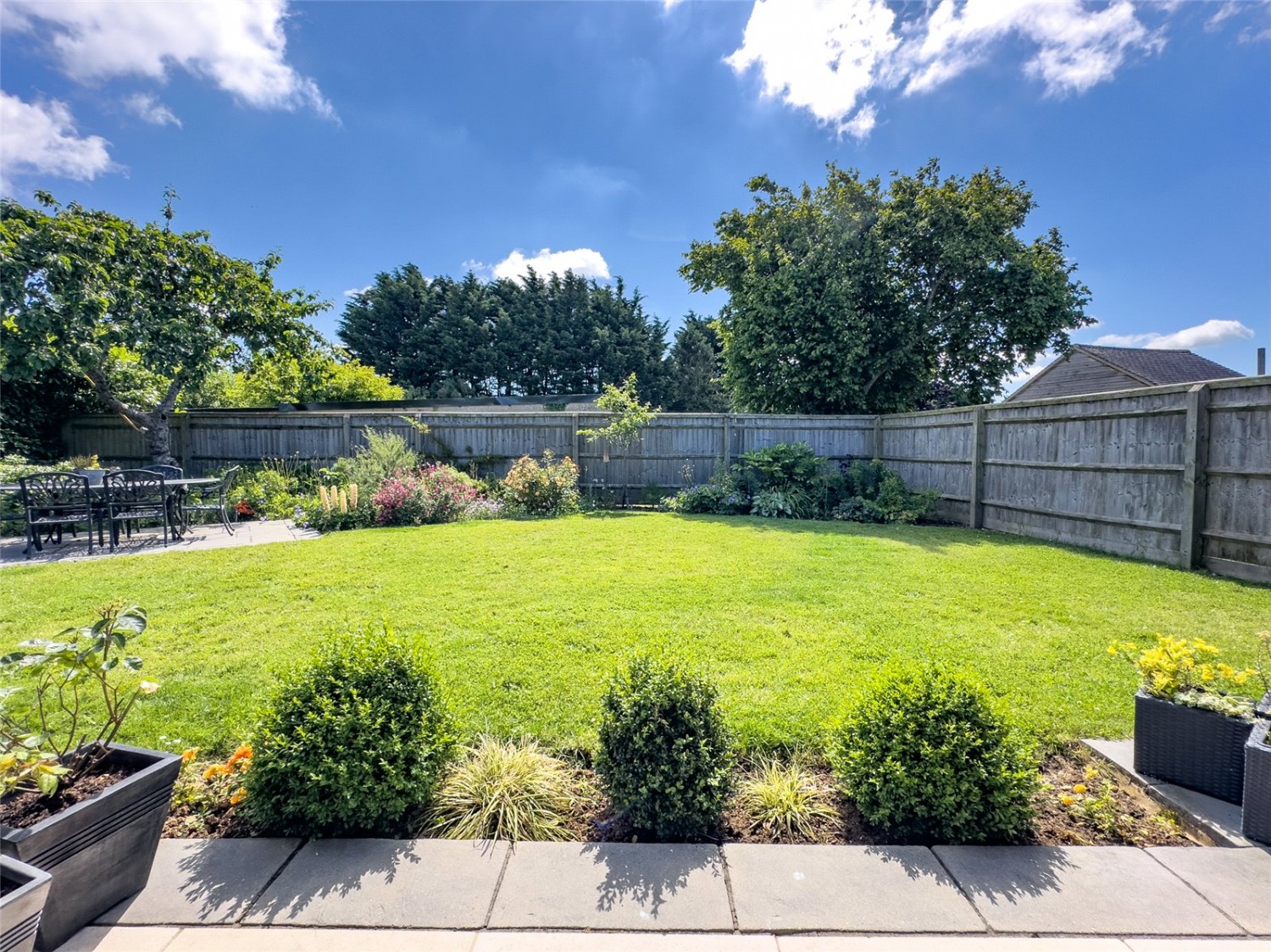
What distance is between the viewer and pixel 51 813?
1.49 m

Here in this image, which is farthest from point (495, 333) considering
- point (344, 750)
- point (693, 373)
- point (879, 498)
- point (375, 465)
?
point (344, 750)

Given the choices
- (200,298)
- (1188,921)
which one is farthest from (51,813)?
(200,298)

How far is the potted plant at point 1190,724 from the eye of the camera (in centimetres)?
202

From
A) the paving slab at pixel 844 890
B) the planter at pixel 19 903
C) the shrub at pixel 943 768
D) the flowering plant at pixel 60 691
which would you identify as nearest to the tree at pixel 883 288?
the shrub at pixel 943 768

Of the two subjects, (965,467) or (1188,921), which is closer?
(1188,921)

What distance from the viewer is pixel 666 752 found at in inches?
73.0

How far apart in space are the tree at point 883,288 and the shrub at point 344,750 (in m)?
11.4

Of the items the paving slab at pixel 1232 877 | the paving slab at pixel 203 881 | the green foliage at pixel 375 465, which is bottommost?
the paving slab at pixel 1232 877

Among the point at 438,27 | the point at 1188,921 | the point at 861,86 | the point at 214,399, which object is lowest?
the point at 1188,921

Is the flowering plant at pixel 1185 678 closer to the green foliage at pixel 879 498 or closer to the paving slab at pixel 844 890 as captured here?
the paving slab at pixel 844 890

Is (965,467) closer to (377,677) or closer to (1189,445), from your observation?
(1189,445)

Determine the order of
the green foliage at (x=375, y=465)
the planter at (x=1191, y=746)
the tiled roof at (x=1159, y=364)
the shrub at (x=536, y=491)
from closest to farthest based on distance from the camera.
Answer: the planter at (x=1191, y=746) < the green foliage at (x=375, y=465) < the shrub at (x=536, y=491) < the tiled roof at (x=1159, y=364)

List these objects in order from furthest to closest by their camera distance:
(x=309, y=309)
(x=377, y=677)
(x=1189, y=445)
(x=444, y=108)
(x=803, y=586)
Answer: (x=309, y=309) → (x=444, y=108) → (x=1189, y=445) → (x=803, y=586) → (x=377, y=677)

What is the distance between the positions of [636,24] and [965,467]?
7.63 meters
